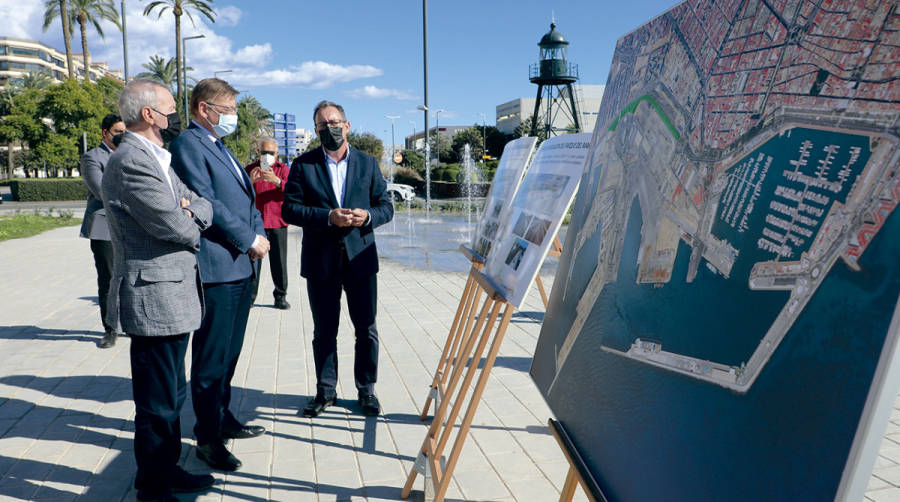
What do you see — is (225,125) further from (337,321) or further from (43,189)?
(43,189)

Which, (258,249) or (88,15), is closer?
(258,249)

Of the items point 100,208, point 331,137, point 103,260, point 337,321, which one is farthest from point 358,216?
point 103,260

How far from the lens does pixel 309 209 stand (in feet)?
13.5

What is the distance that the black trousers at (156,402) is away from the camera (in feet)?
9.70

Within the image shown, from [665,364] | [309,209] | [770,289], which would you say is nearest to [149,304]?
[309,209]

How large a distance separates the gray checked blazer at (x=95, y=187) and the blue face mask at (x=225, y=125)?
213cm

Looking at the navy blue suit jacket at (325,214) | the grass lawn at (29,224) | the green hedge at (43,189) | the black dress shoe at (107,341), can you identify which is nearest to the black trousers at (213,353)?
the navy blue suit jacket at (325,214)

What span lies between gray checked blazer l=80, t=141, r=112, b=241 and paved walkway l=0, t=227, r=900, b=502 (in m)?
1.16

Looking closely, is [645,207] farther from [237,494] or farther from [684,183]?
[237,494]

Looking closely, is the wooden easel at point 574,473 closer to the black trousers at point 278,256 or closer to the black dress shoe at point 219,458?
the black dress shoe at point 219,458

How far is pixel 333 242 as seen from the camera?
4.18 m

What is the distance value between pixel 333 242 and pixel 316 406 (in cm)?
118

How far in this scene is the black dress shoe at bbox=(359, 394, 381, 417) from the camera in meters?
4.29

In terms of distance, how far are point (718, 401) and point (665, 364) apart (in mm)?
216
